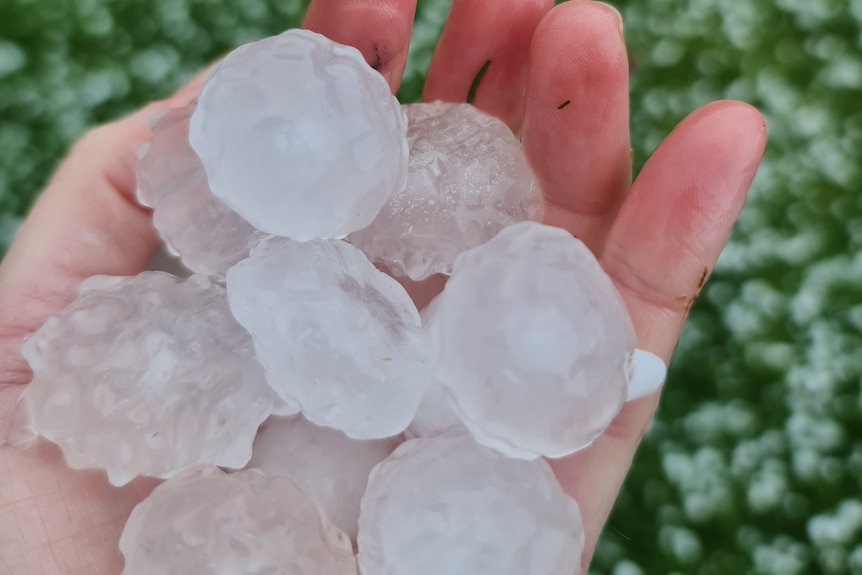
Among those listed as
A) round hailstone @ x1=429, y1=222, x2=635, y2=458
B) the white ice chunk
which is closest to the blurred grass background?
the white ice chunk

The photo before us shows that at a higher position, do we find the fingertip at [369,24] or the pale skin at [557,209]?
the fingertip at [369,24]

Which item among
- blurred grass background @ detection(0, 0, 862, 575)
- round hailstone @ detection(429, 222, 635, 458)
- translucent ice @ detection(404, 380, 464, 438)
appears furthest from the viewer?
blurred grass background @ detection(0, 0, 862, 575)

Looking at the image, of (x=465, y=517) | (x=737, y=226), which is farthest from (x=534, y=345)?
(x=737, y=226)

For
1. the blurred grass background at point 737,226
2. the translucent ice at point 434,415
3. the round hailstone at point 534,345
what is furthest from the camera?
the blurred grass background at point 737,226

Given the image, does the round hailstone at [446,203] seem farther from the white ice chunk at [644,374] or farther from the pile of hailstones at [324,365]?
the white ice chunk at [644,374]

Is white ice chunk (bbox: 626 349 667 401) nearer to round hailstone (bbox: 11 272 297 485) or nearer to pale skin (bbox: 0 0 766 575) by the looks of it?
pale skin (bbox: 0 0 766 575)

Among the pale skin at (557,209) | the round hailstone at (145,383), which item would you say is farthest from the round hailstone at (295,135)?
the pale skin at (557,209)

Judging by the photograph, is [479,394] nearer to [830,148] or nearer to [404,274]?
[404,274]
